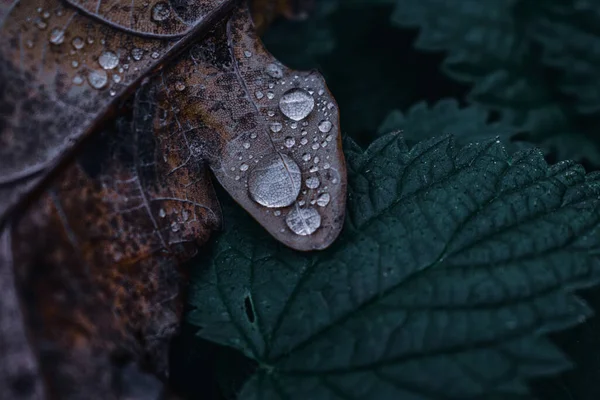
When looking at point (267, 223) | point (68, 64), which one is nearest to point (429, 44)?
point (267, 223)

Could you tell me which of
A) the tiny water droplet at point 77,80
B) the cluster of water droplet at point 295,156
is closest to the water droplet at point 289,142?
the cluster of water droplet at point 295,156

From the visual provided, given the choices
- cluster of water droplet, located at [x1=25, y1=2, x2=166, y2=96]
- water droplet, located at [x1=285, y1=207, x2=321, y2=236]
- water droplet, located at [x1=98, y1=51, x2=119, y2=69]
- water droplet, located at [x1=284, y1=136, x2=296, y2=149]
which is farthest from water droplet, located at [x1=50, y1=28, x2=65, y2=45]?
water droplet, located at [x1=285, y1=207, x2=321, y2=236]

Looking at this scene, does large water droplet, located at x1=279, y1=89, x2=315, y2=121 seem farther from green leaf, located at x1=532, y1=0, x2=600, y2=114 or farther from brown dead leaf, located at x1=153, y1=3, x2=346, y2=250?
green leaf, located at x1=532, y1=0, x2=600, y2=114

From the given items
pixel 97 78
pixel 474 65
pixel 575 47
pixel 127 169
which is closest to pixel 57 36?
pixel 97 78

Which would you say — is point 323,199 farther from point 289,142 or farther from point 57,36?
point 57,36

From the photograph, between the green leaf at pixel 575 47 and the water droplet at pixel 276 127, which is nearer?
the water droplet at pixel 276 127

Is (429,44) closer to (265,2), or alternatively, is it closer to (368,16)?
(368,16)

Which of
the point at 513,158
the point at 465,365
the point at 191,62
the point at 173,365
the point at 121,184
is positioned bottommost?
the point at 173,365

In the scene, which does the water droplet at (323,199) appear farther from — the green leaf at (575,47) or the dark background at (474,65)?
the green leaf at (575,47)
